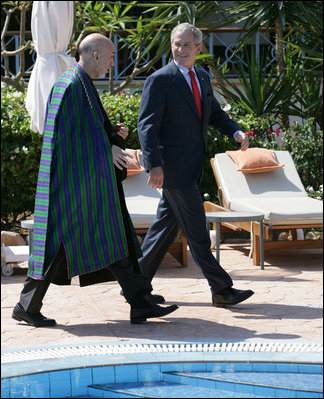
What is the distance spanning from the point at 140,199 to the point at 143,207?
395 mm

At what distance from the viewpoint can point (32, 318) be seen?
4754mm

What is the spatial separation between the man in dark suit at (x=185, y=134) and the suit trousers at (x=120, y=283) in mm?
537

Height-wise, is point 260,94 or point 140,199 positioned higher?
point 260,94

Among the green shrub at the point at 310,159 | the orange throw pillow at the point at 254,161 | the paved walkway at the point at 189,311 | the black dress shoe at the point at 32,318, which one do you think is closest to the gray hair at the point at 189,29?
the paved walkway at the point at 189,311

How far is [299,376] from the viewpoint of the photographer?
12.1 feet

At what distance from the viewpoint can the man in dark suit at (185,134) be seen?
508 centimetres

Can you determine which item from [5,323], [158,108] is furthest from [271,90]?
[5,323]

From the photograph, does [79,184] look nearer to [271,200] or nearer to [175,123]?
[175,123]

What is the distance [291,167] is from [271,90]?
3222mm

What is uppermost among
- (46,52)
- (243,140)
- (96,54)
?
(46,52)

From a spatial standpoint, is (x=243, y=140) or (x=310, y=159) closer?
(x=243, y=140)

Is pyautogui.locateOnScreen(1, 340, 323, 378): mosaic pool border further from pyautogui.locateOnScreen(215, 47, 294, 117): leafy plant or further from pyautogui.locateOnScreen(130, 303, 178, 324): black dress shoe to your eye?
pyautogui.locateOnScreen(215, 47, 294, 117): leafy plant

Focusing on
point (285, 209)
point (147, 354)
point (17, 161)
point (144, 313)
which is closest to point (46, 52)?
point (17, 161)

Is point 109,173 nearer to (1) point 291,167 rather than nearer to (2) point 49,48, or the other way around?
(2) point 49,48
